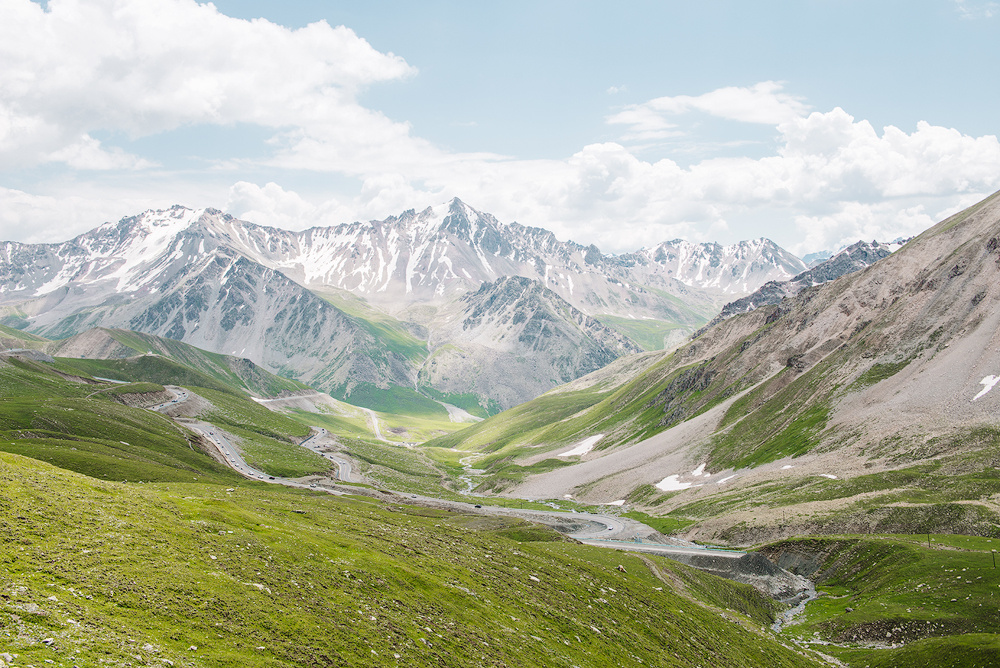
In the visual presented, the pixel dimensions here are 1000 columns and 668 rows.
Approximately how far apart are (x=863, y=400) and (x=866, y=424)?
12.4 meters

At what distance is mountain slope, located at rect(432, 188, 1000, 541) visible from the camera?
101 meters

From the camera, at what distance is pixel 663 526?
414 feet

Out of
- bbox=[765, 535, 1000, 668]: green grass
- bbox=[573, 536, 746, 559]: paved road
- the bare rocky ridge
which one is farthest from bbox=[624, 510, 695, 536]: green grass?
bbox=[765, 535, 1000, 668]: green grass

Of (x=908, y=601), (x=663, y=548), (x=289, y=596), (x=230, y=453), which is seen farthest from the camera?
(x=230, y=453)

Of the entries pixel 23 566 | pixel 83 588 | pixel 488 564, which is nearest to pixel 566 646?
pixel 488 564

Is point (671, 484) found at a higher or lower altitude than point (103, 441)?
lower

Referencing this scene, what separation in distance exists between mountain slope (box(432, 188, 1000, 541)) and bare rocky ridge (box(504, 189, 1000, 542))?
38 centimetres

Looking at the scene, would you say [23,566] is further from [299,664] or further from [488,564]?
[488,564]

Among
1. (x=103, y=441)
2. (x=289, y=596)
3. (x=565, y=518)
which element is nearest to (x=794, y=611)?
(x=565, y=518)

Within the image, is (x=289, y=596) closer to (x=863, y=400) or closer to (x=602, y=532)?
(x=602, y=532)

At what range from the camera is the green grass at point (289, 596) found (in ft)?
77.4

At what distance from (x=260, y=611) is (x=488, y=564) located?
2397cm

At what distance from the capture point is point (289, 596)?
1219 inches

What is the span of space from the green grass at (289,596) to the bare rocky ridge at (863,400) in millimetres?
66680
